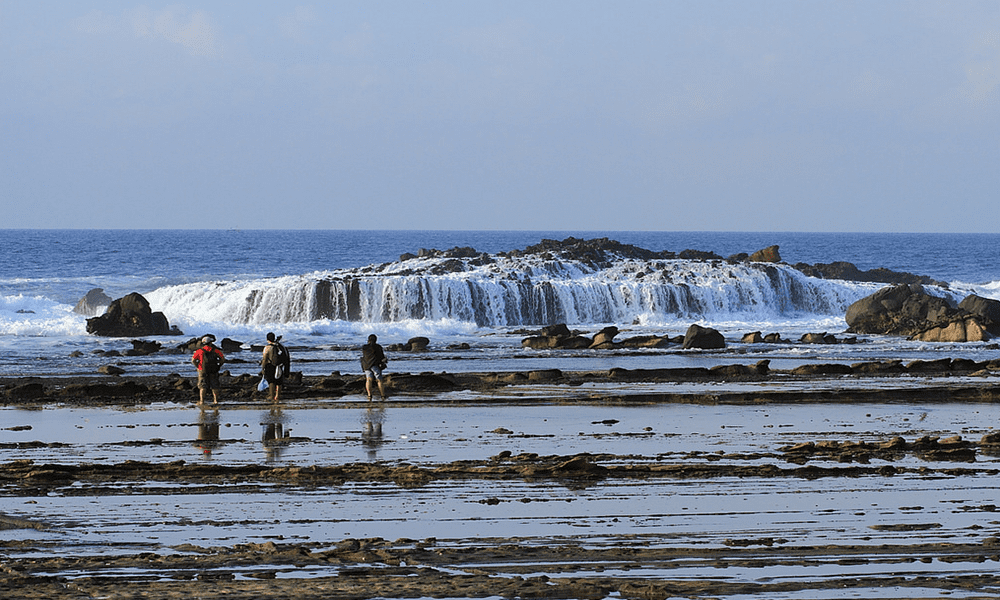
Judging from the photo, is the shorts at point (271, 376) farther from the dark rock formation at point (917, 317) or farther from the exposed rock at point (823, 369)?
the dark rock formation at point (917, 317)

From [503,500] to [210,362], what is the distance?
419 inches

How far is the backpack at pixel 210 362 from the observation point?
2027 centimetres

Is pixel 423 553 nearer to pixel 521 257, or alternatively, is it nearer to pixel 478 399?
pixel 478 399

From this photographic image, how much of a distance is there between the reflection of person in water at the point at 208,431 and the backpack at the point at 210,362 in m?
0.73

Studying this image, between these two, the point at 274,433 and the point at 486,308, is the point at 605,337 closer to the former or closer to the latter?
the point at 486,308

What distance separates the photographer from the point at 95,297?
56000 mm

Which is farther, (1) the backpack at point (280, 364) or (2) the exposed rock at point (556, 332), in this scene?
(2) the exposed rock at point (556, 332)

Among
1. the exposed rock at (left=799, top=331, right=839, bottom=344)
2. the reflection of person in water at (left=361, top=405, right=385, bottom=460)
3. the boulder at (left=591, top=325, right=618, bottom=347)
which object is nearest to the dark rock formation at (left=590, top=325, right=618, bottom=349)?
the boulder at (left=591, top=325, right=618, bottom=347)

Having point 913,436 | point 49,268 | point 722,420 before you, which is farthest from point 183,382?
point 49,268

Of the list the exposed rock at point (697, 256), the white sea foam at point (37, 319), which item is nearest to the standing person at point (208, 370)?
the white sea foam at point (37, 319)

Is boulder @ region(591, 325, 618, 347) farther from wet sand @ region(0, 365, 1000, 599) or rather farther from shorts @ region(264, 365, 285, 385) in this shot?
shorts @ region(264, 365, 285, 385)

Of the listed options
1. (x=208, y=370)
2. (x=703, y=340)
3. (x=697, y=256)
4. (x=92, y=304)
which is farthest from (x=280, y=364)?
(x=697, y=256)

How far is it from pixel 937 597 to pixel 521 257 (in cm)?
4861

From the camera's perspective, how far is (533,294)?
4819cm
